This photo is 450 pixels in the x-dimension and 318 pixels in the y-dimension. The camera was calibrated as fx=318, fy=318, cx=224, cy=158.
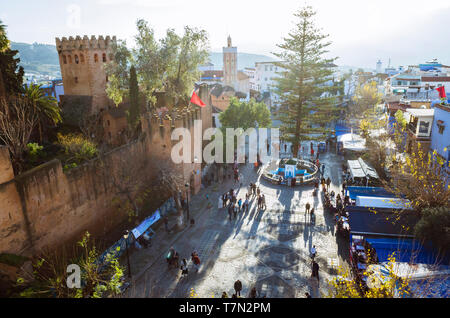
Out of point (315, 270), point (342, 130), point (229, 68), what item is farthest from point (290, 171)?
point (229, 68)

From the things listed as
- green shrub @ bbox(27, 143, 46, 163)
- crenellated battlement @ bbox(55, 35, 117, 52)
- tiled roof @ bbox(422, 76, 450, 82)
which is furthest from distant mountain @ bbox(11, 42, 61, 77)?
green shrub @ bbox(27, 143, 46, 163)

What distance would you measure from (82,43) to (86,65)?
164 cm

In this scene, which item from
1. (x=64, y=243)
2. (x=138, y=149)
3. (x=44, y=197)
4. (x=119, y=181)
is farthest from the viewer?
(x=138, y=149)

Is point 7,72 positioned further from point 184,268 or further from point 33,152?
point 184,268

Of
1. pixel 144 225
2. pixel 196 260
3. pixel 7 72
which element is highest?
pixel 7 72

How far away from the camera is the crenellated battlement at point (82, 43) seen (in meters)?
23.8

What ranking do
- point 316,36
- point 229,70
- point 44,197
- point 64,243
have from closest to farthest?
point 44,197 → point 64,243 → point 316,36 → point 229,70

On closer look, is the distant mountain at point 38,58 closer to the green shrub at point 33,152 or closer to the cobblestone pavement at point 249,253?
the green shrub at point 33,152

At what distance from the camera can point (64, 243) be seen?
43.5 ft

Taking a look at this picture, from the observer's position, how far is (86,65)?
24.0m

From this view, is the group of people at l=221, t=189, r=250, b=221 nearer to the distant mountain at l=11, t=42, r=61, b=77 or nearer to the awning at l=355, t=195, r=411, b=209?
the awning at l=355, t=195, r=411, b=209
